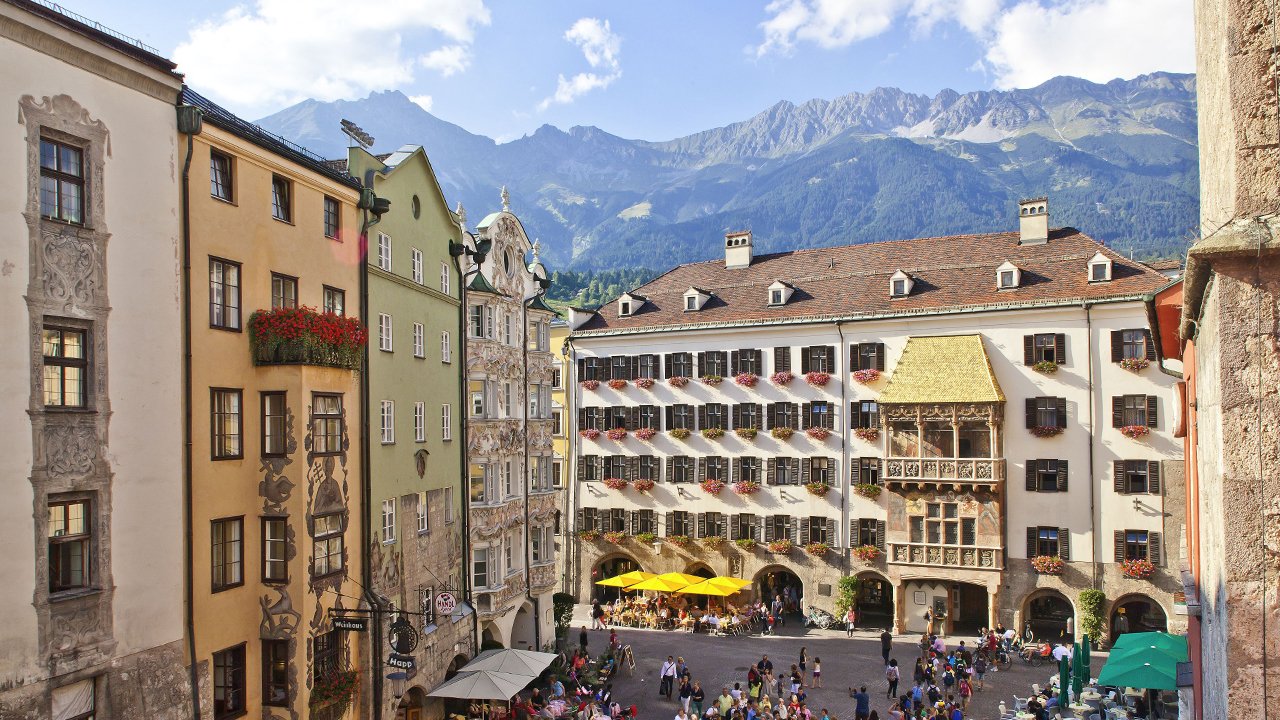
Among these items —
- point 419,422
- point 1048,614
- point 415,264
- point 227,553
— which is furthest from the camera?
point 1048,614

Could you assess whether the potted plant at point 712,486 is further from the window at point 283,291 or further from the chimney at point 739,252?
the window at point 283,291

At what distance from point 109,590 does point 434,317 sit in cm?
1619

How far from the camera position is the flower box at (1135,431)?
1662 inches

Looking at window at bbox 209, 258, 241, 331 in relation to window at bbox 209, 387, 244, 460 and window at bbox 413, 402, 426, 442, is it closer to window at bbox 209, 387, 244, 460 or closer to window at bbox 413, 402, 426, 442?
window at bbox 209, 387, 244, 460

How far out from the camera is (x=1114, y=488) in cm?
4275

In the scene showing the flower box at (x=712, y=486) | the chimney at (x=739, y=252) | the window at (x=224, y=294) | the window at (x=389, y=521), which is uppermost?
the chimney at (x=739, y=252)

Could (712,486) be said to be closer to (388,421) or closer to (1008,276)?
(1008,276)

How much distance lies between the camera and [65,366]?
17.2 metres

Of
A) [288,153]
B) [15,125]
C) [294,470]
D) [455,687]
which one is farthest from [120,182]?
[455,687]

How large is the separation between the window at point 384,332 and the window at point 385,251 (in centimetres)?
144

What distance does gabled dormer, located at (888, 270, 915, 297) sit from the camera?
49344 millimetres

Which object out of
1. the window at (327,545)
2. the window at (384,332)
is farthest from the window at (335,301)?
the window at (327,545)

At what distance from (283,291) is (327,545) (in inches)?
245

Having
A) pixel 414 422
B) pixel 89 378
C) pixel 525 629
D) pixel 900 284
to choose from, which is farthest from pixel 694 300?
pixel 89 378
